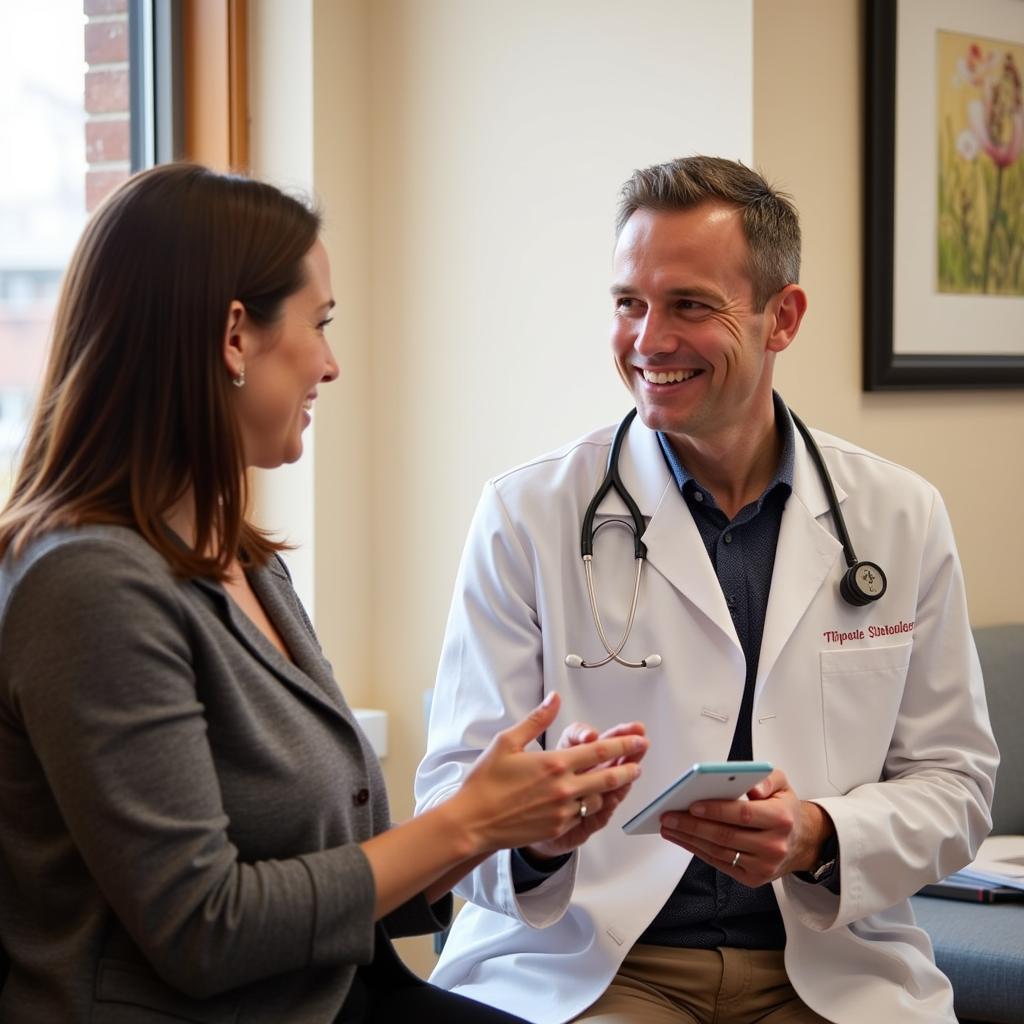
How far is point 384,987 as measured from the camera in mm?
1552

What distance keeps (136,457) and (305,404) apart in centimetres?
23

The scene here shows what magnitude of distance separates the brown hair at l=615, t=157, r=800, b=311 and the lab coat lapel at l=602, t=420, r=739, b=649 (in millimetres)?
279

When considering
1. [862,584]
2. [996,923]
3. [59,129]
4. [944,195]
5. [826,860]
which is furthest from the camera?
[944,195]

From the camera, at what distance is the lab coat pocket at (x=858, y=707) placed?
1.88m

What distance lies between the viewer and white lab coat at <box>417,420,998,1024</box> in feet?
5.82

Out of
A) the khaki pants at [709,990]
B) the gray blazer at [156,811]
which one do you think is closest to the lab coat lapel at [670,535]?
the khaki pants at [709,990]

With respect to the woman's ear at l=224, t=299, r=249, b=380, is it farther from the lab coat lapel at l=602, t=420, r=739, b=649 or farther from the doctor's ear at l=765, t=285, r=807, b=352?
the doctor's ear at l=765, t=285, r=807, b=352

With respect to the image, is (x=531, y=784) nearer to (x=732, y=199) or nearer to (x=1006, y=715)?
(x=732, y=199)

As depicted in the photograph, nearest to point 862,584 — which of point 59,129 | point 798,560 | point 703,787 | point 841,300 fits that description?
point 798,560

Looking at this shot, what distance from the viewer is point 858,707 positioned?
189 cm

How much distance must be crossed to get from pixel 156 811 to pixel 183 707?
90 millimetres

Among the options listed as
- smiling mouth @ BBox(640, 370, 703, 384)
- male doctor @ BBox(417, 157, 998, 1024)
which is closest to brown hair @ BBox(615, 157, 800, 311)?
male doctor @ BBox(417, 157, 998, 1024)

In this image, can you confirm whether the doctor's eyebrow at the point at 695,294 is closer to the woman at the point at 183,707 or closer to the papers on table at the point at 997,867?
the woman at the point at 183,707

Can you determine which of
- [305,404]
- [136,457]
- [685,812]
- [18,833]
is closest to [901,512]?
[685,812]
